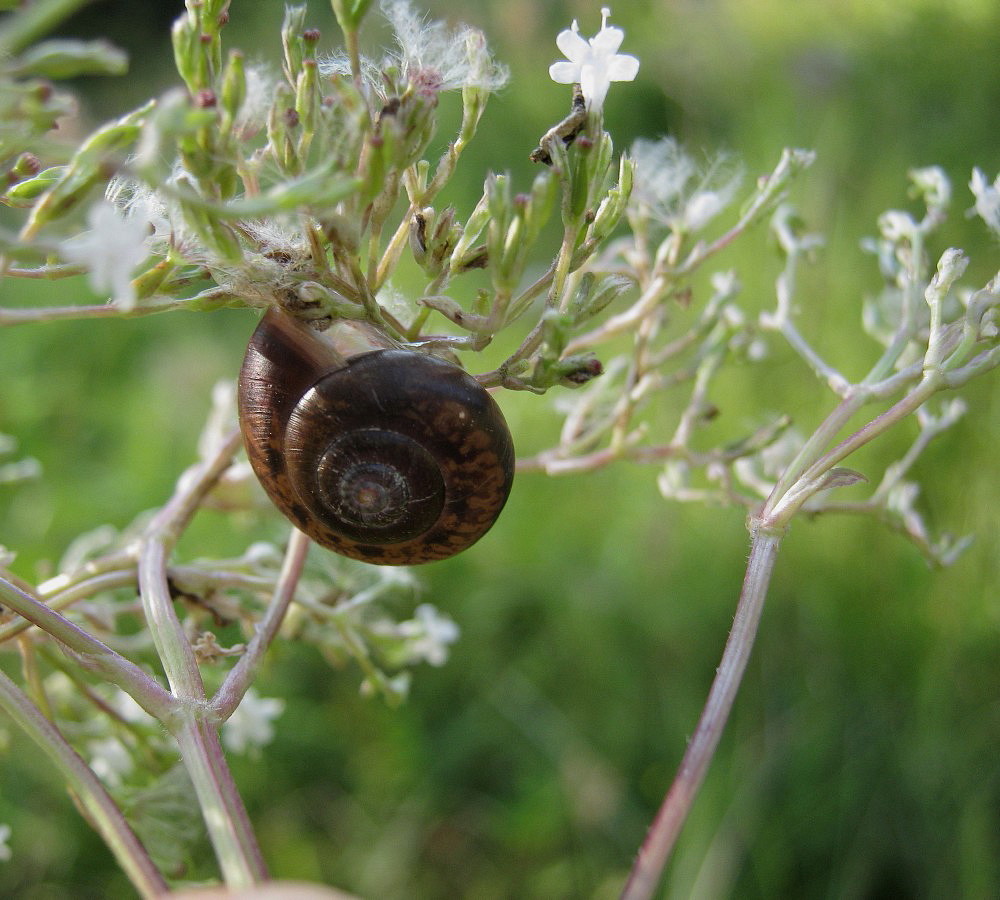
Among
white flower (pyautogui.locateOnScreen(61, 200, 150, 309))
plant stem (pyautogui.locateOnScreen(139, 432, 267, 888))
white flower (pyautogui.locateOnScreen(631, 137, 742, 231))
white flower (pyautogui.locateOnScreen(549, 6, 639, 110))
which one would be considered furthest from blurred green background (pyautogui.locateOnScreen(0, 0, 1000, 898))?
white flower (pyautogui.locateOnScreen(61, 200, 150, 309))

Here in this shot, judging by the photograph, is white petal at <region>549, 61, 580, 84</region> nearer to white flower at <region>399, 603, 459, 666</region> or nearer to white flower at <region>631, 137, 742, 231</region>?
white flower at <region>631, 137, 742, 231</region>

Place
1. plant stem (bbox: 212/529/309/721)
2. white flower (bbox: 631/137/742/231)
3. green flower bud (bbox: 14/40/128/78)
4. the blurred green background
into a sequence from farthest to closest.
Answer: the blurred green background, white flower (bbox: 631/137/742/231), plant stem (bbox: 212/529/309/721), green flower bud (bbox: 14/40/128/78)

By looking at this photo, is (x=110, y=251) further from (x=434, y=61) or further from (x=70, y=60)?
(x=434, y=61)

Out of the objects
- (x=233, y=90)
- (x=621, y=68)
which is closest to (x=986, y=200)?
(x=621, y=68)

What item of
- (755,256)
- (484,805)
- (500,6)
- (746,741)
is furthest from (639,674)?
(500,6)

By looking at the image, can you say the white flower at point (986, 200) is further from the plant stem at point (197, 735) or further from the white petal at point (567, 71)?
the plant stem at point (197, 735)

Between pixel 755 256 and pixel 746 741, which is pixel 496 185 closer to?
pixel 746 741
